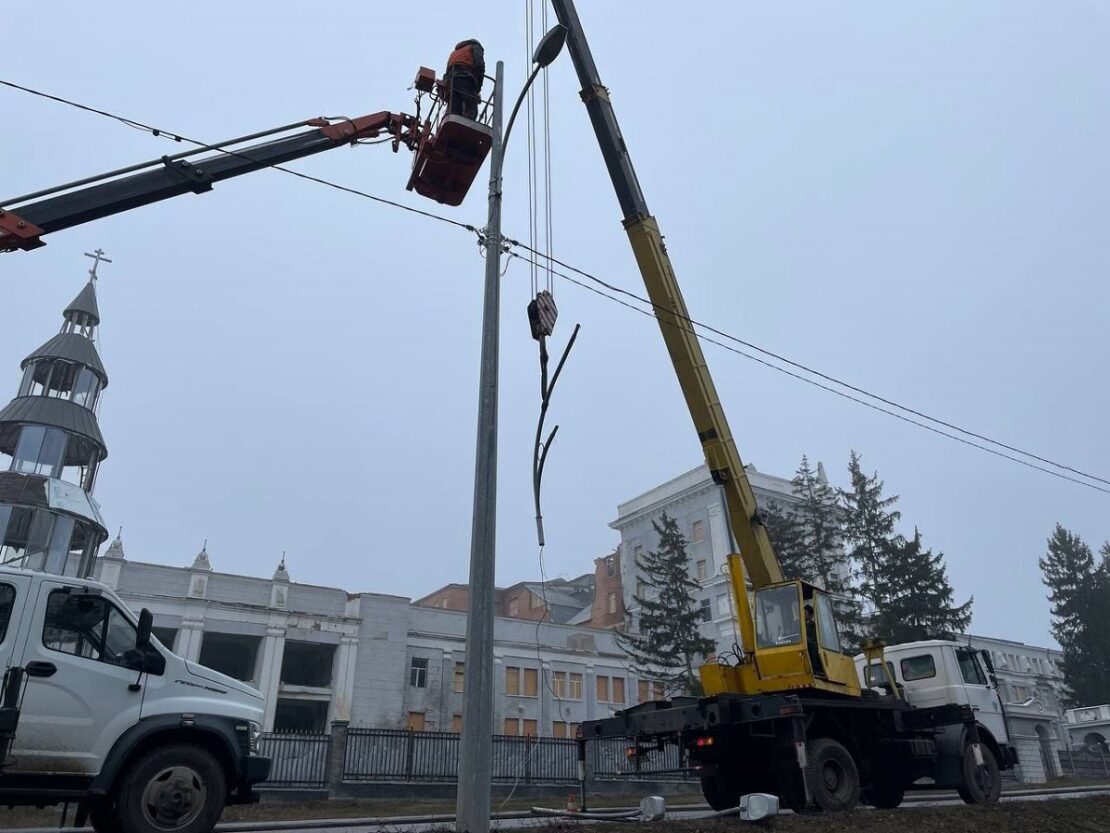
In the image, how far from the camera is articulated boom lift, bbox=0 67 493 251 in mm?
11492

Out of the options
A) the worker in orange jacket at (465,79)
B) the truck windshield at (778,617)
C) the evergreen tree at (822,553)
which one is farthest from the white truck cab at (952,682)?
the evergreen tree at (822,553)

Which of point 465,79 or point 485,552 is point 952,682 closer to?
point 485,552

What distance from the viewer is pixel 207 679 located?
909cm

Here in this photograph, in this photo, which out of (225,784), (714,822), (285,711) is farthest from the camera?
(285,711)

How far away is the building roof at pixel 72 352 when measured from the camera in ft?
120

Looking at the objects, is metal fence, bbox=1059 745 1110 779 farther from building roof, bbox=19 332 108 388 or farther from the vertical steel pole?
building roof, bbox=19 332 108 388

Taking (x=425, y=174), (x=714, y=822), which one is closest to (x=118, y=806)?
(x=714, y=822)

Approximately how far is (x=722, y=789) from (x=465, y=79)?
40.8 feet

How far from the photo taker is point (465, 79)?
41.4 feet

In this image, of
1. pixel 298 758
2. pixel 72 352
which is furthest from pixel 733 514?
pixel 72 352

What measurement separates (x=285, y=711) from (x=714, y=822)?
126 ft

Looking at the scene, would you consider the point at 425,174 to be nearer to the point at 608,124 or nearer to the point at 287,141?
the point at 287,141

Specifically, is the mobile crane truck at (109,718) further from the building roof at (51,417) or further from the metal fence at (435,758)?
the building roof at (51,417)

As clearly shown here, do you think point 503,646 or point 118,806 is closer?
point 118,806
